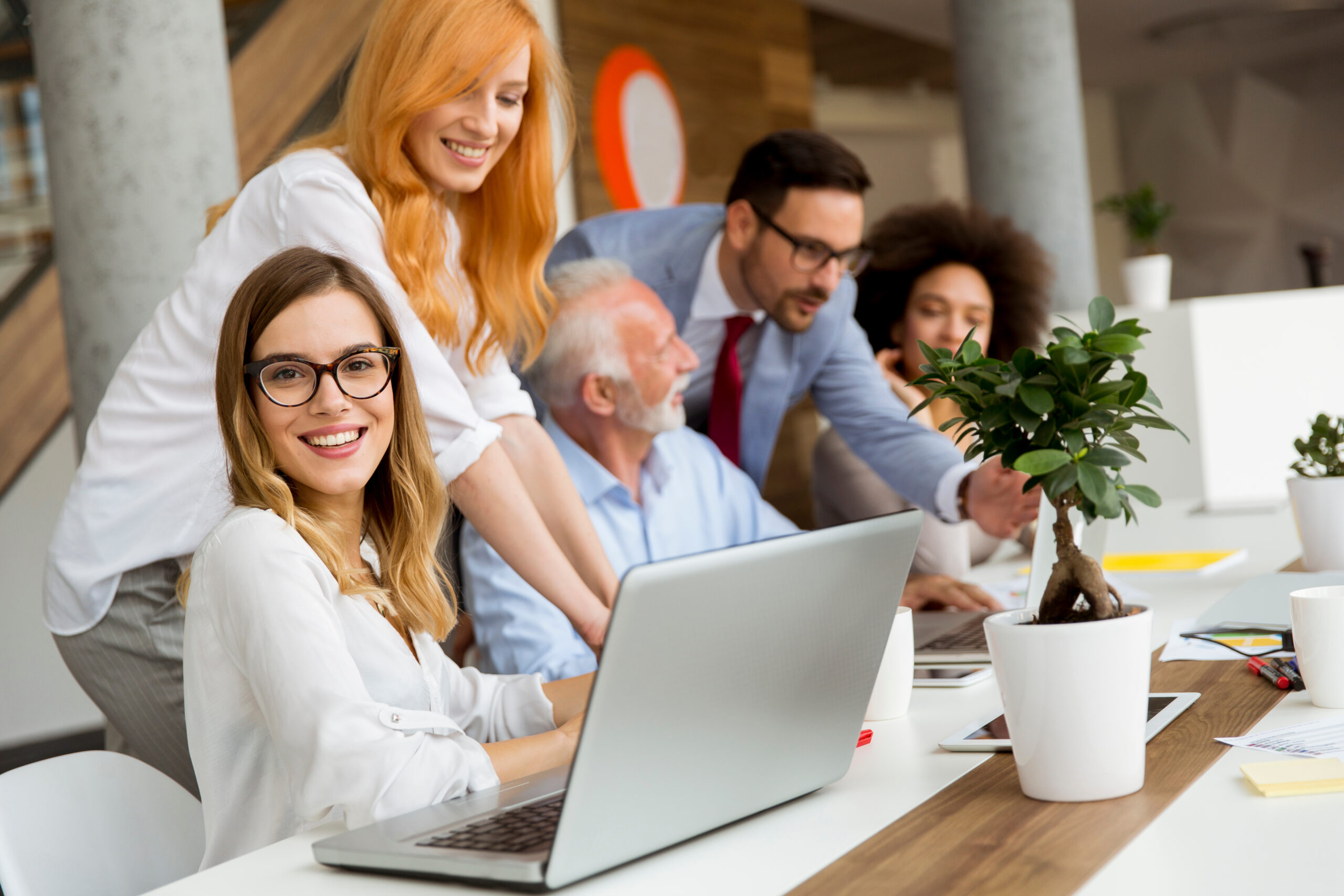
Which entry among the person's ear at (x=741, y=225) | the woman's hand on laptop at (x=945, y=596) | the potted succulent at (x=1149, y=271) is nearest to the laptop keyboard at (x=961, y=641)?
the woman's hand on laptop at (x=945, y=596)

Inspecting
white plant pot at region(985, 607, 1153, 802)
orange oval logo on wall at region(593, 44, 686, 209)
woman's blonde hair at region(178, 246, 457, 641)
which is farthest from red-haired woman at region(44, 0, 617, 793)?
orange oval logo on wall at region(593, 44, 686, 209)

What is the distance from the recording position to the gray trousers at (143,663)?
5.65 ft

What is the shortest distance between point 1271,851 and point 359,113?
134 cm

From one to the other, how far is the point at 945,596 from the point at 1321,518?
546 mm

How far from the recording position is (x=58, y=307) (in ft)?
11.7

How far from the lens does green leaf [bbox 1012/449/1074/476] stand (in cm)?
95

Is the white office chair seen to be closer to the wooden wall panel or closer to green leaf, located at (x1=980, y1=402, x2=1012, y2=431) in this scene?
green leaf, located at (x1=980, y1=402, x2=1012, y2=431)

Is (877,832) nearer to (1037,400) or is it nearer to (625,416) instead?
(1037,400)

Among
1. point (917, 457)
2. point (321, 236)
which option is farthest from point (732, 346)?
point (321, 236)

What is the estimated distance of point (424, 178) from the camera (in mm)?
1765

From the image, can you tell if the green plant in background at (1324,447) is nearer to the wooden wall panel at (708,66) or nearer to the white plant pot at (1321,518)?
the white plant pot at (1321,518)

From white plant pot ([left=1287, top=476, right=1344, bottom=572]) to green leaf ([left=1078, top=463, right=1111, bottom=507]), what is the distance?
3.59 ft

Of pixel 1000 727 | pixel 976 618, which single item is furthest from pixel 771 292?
pixel 1000 727

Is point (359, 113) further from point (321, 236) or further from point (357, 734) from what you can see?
point (357, 734)
